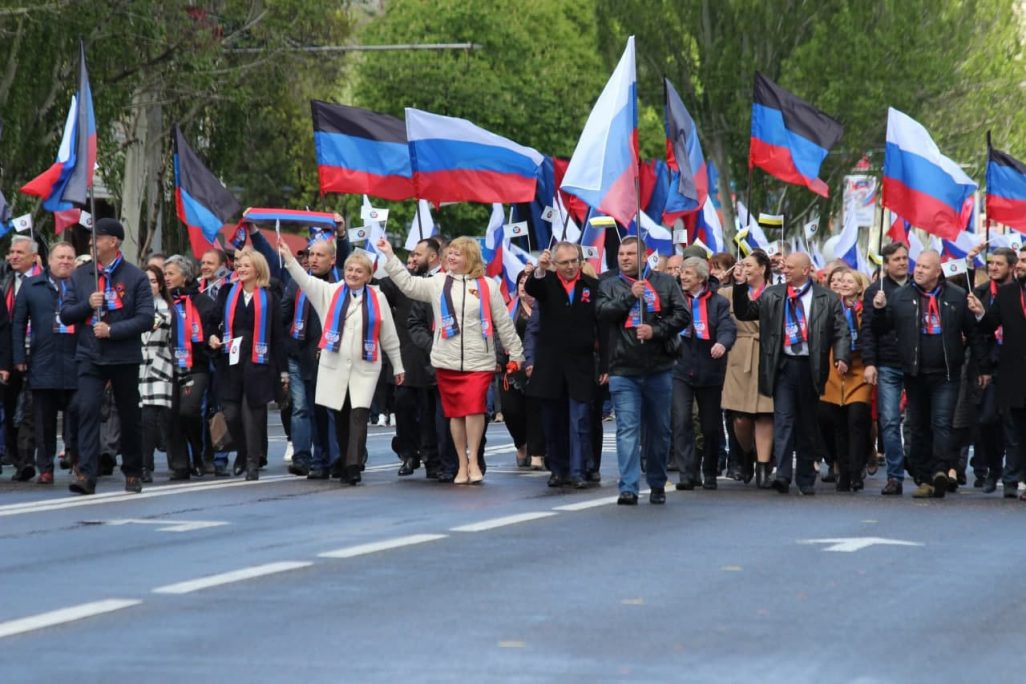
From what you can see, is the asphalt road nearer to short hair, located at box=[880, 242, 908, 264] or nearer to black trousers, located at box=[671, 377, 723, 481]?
Result: black trousers, located at box=[671, 377, 723, 481]

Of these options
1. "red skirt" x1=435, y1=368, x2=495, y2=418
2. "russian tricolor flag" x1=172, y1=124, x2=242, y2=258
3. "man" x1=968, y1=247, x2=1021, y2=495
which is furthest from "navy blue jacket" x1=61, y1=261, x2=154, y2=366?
"russian tricolor flag" x1=172, y1=124, x2=242, y2=258

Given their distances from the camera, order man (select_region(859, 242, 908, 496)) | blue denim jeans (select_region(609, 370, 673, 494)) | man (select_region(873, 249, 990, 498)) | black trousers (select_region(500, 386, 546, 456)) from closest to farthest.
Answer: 1. blue denim jeans (select_region(609, 370, 673, 494))
2. man (select_region(873, 249, 990, 498))
3. man (select_region(859, 242, 908, 496))
4. black trousers (select_region(500, 386, 546, 456))

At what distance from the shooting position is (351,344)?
16.8 m

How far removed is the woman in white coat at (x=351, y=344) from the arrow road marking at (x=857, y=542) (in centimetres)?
489

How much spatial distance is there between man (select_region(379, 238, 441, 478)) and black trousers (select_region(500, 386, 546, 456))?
0.77m

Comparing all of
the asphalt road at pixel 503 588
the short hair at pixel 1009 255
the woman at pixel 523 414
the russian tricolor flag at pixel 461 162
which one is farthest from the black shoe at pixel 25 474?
the short hair at pixel 1009 255

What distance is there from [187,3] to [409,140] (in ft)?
46.6

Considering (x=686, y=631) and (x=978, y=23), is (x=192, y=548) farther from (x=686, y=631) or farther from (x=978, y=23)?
(x=978, y=23)

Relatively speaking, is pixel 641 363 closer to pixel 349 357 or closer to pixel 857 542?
pixel 349 357

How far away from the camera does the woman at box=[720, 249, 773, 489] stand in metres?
16.7

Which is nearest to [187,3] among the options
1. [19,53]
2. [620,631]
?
[19,53]

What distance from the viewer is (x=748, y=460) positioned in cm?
1709

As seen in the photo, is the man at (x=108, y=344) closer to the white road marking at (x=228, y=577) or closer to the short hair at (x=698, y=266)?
the short hair at (x=698, y=266)

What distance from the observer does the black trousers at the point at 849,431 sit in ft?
54.4
